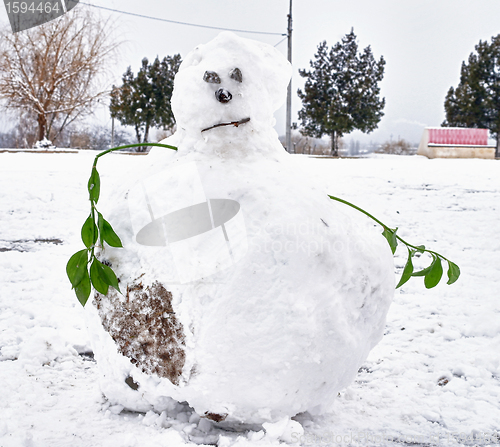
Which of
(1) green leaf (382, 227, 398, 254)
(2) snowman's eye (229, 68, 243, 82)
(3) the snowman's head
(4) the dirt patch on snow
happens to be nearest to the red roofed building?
(1) green leaf (382, 227, 398, 254)

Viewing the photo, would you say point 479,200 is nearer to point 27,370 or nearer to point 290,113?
point 27,370

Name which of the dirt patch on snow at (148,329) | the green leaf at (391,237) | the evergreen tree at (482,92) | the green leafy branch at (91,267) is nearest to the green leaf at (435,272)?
the green leaf at (391,237)

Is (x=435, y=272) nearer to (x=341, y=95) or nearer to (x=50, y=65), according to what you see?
(x=50, y=65)

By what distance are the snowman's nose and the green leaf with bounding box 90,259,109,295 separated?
793mm

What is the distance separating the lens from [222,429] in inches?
67.2

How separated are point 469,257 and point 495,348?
1793 mm

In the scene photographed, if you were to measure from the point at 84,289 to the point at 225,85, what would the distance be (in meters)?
0.97

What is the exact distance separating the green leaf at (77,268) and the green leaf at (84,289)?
0.03 ft

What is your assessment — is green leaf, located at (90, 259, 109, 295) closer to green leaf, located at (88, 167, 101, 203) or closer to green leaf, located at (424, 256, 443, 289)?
green leaf, located at (88, 167, 101, 203)

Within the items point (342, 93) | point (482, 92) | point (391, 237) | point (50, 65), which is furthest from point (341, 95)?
point (391, 237)

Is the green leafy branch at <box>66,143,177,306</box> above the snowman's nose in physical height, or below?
below

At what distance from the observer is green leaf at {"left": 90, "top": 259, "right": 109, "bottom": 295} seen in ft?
5.08

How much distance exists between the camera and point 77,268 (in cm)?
154

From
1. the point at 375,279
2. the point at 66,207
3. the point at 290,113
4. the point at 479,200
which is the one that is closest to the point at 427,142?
the point at 290,113
